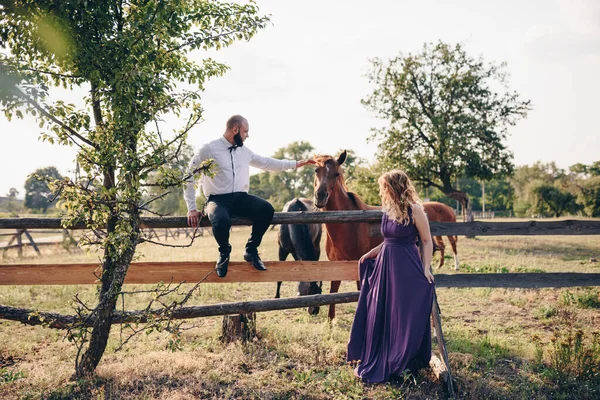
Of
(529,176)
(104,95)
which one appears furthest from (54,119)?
(529,176)

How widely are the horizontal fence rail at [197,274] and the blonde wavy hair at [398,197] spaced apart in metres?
1.03

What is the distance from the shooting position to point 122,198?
3.80 m

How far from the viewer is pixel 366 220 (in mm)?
4754

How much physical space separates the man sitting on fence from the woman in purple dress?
4.42ft

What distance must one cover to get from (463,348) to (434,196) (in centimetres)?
7035

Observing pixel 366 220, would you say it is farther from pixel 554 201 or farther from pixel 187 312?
pixel 554 201

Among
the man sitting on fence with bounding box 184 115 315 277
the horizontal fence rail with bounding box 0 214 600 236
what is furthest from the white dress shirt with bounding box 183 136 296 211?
the horizontal fence rail with bounding box 0 214 600 236

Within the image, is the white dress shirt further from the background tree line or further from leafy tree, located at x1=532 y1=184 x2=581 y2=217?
leafy tree, located at x1=532 y1=184 x2=581 y2=217

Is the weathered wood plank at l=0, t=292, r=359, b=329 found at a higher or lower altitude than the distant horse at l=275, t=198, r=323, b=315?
lower

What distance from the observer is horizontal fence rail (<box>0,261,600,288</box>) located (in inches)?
171

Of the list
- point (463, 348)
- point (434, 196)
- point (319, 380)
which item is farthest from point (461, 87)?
point (434, 196)

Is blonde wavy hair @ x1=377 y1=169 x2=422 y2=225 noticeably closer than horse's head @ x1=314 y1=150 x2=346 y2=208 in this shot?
Yes

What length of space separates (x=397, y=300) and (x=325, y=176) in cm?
223

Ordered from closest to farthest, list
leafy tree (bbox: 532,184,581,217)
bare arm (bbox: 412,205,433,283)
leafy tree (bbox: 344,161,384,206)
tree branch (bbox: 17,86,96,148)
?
tree branch (bbox: 17,86,96,148) → bare arm (bbox: 412,205,433,283) → leafy tree (bbox: 344,161,384,206) → leafy tree (bbox: 532,184,581,217)
